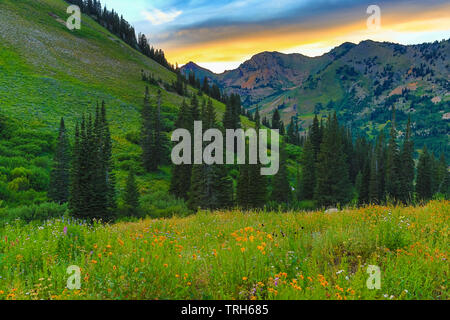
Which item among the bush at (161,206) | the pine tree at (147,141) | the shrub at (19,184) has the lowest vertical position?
the bush at (161,206)

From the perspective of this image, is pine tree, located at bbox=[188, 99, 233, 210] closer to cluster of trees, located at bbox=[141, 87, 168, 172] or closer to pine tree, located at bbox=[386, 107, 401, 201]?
cluster of trees, located at bbox=[141, 87, 168, 172]

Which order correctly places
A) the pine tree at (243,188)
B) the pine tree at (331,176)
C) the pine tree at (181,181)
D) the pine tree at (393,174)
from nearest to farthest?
the pine tree at (243,188) < the pine tree at (181,181) < the pine tree at (331,176) < the pine tree at (393,174)

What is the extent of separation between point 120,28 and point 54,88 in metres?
107

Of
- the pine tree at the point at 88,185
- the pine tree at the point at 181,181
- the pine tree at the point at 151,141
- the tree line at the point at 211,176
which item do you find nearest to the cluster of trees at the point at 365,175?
the tree line at the point at 211,176

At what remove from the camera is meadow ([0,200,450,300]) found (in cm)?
384

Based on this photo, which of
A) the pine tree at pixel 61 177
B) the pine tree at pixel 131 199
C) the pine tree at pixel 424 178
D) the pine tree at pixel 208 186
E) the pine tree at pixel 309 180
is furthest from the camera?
the pine tree at pixel 424 178

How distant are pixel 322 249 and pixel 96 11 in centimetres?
19913

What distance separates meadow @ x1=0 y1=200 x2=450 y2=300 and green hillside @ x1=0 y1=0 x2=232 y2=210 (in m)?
31.0

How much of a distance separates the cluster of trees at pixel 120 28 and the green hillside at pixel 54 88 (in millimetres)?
26680

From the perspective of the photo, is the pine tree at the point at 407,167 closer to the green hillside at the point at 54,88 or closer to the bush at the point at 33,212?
the green hillside at the point at 54,88

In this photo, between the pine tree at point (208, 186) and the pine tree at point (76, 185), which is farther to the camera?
the pine tree at point (208, 186)

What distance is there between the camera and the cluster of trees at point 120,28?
514 ft

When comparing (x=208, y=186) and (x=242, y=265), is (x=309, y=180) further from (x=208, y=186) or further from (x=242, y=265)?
(x=242, y=265)
